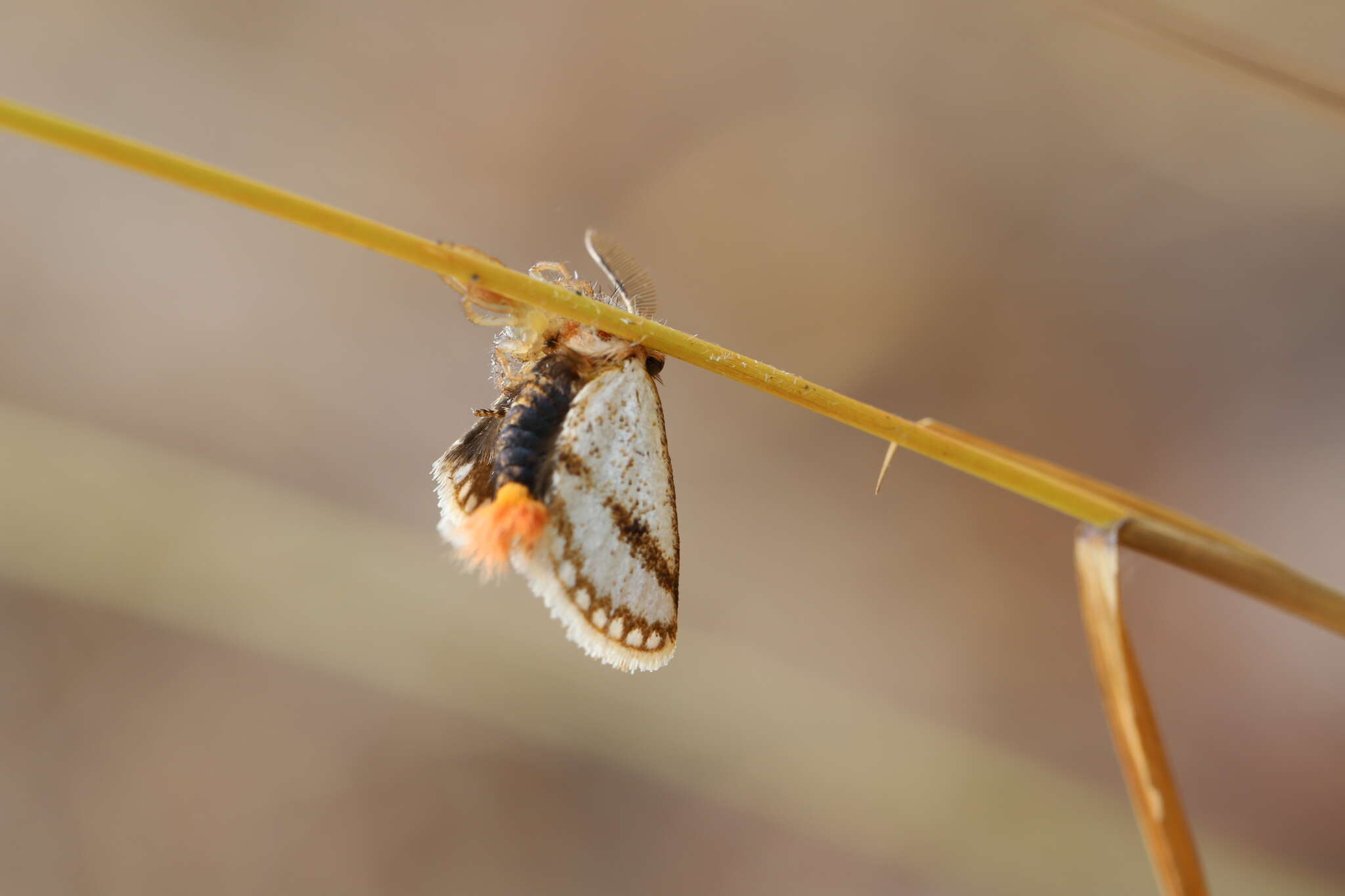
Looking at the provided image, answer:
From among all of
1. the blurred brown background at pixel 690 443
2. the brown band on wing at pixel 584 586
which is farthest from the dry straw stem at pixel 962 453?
the blurred brown background at pixel 690 443

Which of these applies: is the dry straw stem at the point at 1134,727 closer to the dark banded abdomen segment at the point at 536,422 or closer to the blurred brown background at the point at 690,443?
the dark banded abdomen segment at the point at 536,422

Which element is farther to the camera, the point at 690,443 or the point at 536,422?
the point at 690,443

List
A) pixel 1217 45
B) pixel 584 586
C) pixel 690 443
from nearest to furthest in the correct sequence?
1. pixel 584 586
2. pixel 1217 45
3. pixel 690 443

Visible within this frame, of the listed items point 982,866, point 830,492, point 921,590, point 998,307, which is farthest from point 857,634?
point 998,307

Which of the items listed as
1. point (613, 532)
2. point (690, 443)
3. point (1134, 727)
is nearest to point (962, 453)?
point (1134, 727)

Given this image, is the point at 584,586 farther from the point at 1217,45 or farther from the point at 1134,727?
the point at 1217,45
